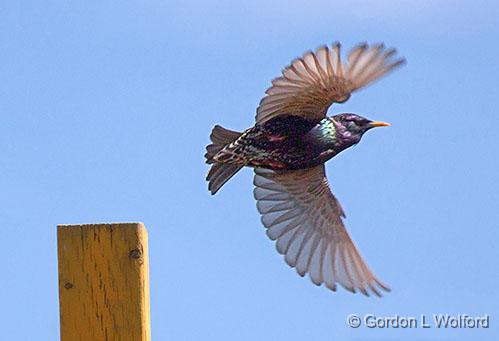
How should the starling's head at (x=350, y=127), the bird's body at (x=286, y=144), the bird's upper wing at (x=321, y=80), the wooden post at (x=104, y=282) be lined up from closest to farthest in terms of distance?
the wooden post at (x=104, y=282)
the bird's upper wing at (x=321, y=80)
the bird's body at (x=286, y=144)
the starling's head at (x=350, y=127)

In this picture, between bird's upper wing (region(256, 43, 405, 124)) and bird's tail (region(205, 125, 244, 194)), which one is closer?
bird's upper wing (region(256, 43, 405, 124))

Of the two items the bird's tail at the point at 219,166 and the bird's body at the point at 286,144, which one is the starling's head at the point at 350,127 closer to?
the bird's body at the point at 286,144

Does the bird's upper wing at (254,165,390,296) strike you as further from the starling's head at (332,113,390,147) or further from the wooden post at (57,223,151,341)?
the wooden post at (57,223,151,341)

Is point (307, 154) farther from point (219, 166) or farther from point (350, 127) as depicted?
point (219, 166)

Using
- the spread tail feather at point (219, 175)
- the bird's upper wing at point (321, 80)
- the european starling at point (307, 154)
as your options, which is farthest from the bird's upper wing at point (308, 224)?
the bird's upper wing at point (321, 80)

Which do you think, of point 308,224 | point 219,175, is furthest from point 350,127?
point 219,175

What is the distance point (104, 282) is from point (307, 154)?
250 centimetres

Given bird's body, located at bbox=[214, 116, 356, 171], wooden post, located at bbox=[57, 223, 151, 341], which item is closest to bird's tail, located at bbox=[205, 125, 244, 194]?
bird's body, located at bbox=[214, 116, 356, 171]

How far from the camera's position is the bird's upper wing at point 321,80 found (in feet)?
15.9

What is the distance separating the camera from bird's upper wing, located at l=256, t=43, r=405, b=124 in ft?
15.9

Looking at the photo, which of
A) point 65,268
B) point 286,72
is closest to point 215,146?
point 286,72

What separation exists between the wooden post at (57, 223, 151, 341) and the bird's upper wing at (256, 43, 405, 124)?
2.11 m

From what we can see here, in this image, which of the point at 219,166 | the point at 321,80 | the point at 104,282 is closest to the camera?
the point at 104,282

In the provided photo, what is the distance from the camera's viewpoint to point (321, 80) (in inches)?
199
